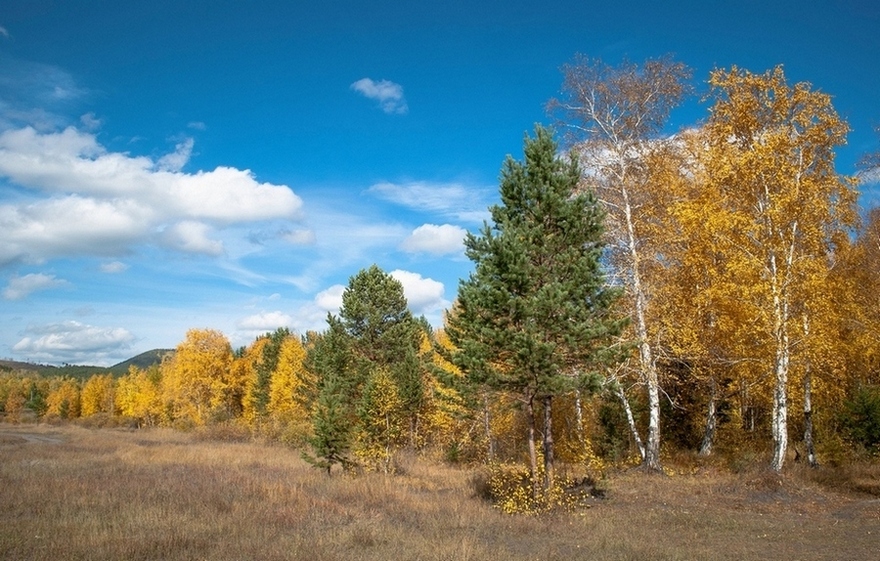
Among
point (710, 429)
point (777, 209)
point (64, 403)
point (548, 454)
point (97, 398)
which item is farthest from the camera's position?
point (97, 398)

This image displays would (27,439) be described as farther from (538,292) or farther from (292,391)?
(538,292)

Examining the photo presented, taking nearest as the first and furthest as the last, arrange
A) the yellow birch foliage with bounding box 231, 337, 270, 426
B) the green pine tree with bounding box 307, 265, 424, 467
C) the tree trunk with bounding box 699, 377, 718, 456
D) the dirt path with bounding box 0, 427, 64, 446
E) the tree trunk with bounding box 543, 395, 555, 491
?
the tree trunk with bounding box 543, 395, 555, 491 → the tree trunk with bounding box 699, 377, 718, 456 → the green pine tree with bounding box 307, 265, 424, 467 → the dirt path with bounding box 0, 427, 64, 446 → the yellow birch foliage with bounding box 231, 337, 270, 426

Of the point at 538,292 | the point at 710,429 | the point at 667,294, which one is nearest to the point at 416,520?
Result: the point at 538,292

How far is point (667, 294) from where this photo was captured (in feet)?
68.3

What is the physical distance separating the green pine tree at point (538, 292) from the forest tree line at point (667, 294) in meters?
0.06

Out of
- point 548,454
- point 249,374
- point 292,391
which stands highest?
point 548,454

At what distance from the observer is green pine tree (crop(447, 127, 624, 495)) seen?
1388cm

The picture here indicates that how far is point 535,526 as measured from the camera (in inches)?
528

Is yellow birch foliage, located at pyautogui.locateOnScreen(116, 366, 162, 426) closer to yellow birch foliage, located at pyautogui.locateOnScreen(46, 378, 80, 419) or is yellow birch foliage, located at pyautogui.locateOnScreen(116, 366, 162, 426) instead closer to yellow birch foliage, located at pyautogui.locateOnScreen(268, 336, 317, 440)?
yellow birch foliage, located at pyautogui.locateOnScreen(46, 378, 80, 419)

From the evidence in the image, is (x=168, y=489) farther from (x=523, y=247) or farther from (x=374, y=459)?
(x=523, y=247)

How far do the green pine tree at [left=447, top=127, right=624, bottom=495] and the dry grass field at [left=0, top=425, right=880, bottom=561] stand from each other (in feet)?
9.02

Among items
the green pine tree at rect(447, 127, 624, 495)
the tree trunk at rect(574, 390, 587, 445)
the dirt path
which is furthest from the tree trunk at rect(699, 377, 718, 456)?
the dirt path

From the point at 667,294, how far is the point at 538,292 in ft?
30.4

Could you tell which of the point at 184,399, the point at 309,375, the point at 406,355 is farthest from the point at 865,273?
the point at 184,399
